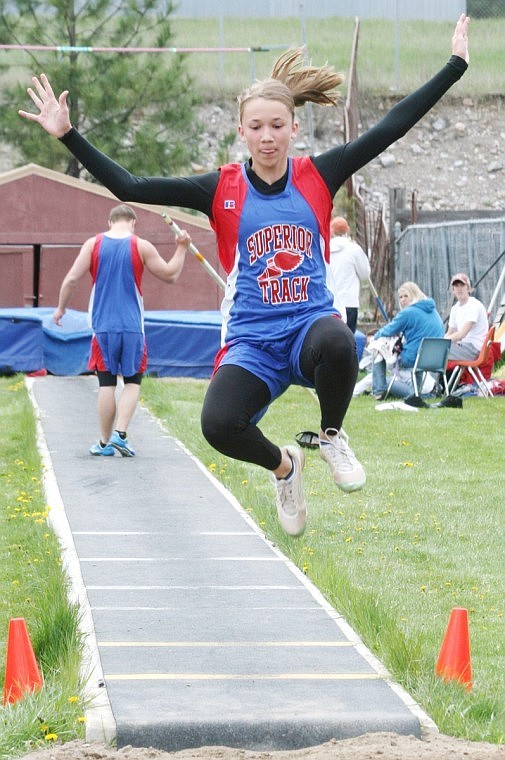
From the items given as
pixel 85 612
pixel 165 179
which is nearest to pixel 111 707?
pixel 85 612

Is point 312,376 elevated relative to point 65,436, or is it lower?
elevated

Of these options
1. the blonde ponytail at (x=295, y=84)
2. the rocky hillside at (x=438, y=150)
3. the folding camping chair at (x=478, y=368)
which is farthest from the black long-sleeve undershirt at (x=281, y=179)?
the rocky hillside at (x=438, y=150)

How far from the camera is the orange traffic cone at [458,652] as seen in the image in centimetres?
473

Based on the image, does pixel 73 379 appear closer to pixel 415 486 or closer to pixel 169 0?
pixel 415 486

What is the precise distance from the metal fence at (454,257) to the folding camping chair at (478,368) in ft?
8.48

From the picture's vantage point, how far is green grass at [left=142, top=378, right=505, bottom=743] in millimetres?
4949

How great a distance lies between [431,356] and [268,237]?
31.3 ft

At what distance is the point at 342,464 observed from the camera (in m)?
5.38

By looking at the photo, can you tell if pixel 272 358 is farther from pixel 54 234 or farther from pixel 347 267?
pixel 54 234

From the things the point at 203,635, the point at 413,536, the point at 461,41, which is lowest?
the point at 413,536

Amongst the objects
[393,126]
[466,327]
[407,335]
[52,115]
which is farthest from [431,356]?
[52,115]

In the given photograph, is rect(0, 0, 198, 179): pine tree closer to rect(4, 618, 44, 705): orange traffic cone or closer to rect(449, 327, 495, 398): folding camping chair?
rect(449, 327, 495, 398): folding camping chair

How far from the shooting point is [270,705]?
14.6 ft

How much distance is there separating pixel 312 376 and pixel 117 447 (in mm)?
5656
